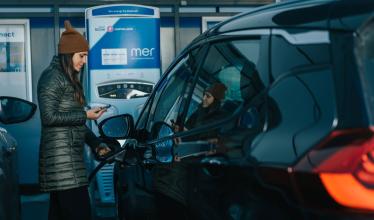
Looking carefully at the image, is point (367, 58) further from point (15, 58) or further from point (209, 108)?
point (15, 58)

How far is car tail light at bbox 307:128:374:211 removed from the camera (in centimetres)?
209

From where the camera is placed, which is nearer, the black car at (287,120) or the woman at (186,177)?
the black car at (287,120)

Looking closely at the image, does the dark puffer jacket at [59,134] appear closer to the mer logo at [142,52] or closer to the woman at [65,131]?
the woman at [65,131]

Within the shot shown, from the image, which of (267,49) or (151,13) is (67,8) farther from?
(267,49)

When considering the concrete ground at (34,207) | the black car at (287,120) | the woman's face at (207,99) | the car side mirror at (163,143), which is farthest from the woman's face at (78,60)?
the concrete ground at (34,207)

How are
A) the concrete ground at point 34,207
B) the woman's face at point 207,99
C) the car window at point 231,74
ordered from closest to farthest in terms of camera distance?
the car window at point 231,74 → the woman's face at point 207,99 → the concrete ground at point 34,207

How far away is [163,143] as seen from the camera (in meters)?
3.53

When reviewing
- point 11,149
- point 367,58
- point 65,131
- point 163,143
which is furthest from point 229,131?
point 11,149

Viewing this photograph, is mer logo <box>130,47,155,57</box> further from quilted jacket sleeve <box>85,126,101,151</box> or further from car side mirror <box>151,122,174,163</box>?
car side mirror <box>151,122,174,163</box>

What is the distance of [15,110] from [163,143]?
1.66 meters

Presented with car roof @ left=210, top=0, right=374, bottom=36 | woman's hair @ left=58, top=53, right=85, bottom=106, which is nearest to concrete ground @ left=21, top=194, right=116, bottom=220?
woman's hair @ left=58, top=53, right=85, bottom=106

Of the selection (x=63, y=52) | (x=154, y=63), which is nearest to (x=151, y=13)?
(x=154, y=63)

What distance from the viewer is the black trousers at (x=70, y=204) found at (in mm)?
4758

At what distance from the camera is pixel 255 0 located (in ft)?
31.2
